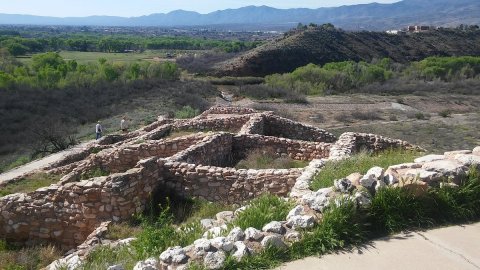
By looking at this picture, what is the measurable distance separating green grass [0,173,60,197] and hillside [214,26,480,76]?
5692 centimetres

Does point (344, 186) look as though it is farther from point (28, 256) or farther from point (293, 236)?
point (28, 256)

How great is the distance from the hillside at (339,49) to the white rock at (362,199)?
2460 inches

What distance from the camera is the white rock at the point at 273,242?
14.7 feet

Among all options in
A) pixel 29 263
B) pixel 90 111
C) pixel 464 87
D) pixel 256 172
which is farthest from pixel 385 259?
pixel 464 87

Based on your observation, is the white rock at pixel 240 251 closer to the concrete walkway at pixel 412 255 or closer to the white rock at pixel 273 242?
the white rock at pixel 273 242

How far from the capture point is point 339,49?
7569 cm

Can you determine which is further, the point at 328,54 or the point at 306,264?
the point at 328,54

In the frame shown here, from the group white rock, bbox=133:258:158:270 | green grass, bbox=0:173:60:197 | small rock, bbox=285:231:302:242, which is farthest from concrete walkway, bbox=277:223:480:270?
green grass, bbox=0:173:60:197

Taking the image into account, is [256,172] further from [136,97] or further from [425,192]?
[136,97]

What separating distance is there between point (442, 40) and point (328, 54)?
97.4 ft

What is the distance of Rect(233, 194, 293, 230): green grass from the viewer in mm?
5008

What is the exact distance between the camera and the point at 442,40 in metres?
87.3

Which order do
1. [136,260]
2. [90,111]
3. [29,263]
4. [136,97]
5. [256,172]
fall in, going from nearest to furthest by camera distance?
[136,260] → [29,263] → [256,172] → [90,111] → [136,97]

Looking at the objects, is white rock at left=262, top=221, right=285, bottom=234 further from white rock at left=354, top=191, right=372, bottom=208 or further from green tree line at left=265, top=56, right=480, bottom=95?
green tree line at left=265, top=56, right=480, bottom=95
